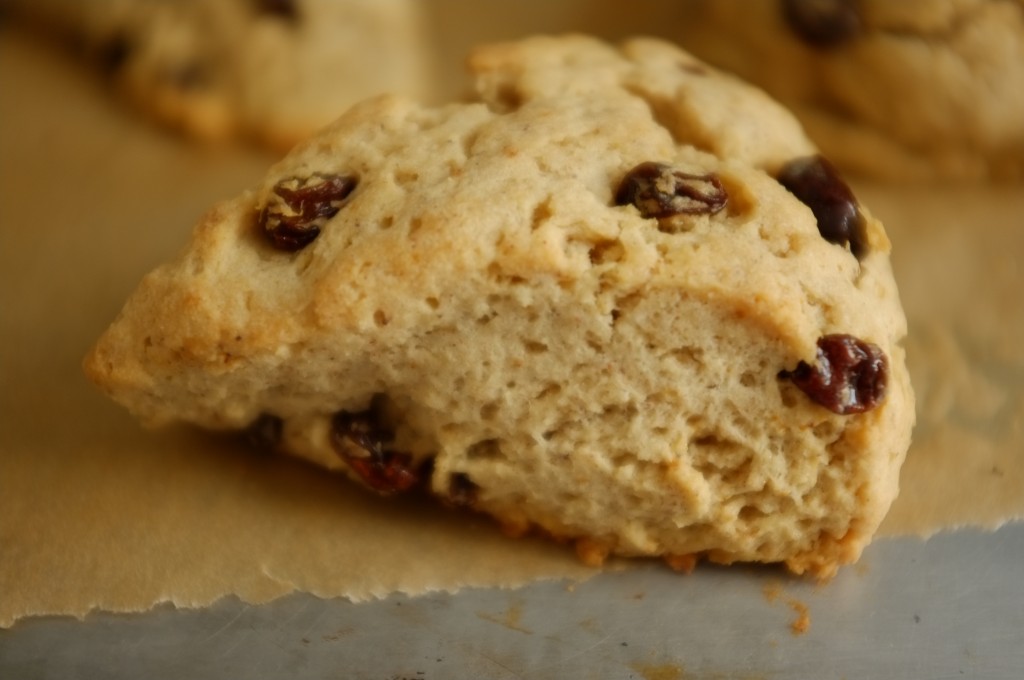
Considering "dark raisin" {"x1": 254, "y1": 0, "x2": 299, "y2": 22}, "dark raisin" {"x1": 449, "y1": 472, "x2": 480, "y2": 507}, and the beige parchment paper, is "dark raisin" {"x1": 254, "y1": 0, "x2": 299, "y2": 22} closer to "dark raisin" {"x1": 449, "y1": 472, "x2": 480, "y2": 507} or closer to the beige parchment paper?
the beige parchment paper

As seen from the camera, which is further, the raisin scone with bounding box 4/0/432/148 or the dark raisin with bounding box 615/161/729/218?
the raisin scone with bounding box 4/0/432/148

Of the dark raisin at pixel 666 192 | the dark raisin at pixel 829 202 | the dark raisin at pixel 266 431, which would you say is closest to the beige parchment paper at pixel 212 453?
the dark raisin at pixel 266 431

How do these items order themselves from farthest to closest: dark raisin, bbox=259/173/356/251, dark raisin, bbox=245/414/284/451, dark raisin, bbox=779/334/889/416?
dark raisin, bbox=245/414/284/451 → dark raisin, bbox=259/173/356/251 → dark raisin, bbox=779/334/889/416

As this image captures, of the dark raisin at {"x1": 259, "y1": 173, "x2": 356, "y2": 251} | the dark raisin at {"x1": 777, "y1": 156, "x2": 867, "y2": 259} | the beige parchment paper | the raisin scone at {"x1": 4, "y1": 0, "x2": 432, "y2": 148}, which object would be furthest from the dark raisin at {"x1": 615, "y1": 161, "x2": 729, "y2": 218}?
the raisin scone at {"x1": 4, "y1": 0, "x2": 432, "y2": 148}

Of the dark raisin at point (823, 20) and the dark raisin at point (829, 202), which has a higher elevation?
the dark raisin at point (823, 20)

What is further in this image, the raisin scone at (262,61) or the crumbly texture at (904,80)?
the raisin scone at (262,61)

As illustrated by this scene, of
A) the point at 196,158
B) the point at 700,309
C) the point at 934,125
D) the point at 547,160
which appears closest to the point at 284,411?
the point at 547,160

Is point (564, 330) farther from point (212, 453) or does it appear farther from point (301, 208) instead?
point (212, 453)

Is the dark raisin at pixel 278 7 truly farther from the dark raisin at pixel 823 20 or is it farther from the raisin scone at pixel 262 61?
the dark raisin at pixel 823 20
